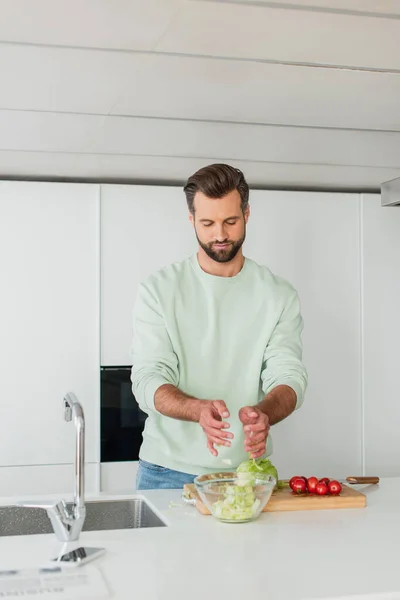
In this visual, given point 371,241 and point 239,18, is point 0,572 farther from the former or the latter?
point 371,241

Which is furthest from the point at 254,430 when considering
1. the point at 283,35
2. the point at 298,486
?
the point at 283,35

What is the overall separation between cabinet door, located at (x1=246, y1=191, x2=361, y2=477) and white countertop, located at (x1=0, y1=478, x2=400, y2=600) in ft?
5.35

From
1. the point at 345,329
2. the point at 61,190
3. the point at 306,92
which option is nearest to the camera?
the point at 306,92

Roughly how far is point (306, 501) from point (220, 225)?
906mm

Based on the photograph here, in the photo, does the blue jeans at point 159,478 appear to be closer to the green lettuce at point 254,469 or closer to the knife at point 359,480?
the green lettuce at point 254,469

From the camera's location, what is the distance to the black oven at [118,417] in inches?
149

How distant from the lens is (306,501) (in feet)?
7.55

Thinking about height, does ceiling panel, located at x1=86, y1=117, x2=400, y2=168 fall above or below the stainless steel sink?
above

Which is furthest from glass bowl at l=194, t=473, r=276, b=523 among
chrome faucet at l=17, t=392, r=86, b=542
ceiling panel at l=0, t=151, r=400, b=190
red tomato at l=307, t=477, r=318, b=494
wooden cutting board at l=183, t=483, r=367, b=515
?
ceiling panel at l=0, t=151, r=400, b=190

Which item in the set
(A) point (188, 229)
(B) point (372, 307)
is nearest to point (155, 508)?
(A) point (188, 229)

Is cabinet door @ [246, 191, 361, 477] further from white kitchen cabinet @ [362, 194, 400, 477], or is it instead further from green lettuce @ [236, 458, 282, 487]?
green lettuce @ [236, 458, 282, 487]

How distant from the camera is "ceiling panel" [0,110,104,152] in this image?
2865 mm

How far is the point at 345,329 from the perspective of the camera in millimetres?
4020

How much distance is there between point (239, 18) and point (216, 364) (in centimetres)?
115
